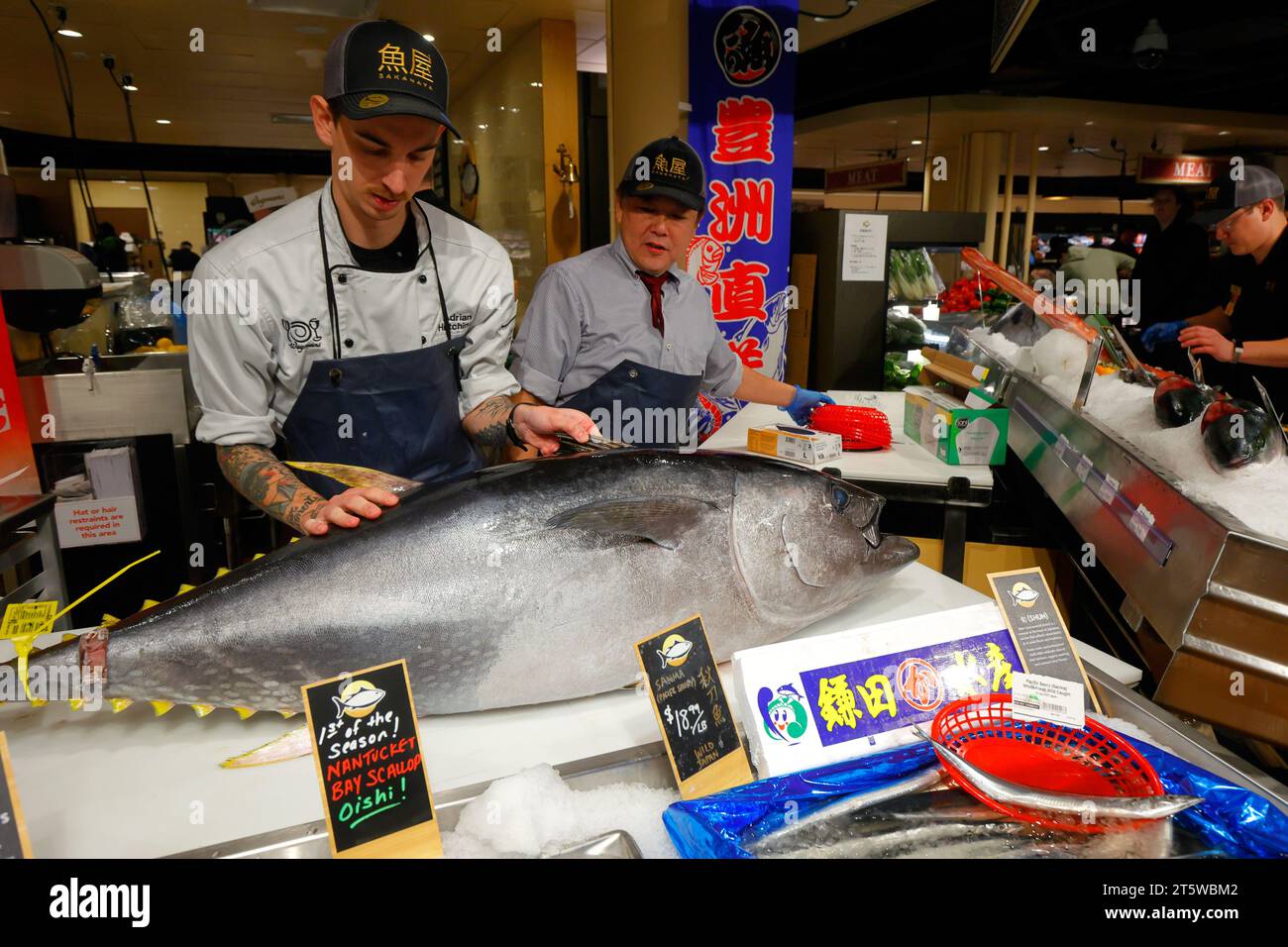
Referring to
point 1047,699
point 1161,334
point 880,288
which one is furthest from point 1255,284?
point 1047,699

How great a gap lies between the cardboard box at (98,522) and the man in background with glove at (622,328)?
158 cm

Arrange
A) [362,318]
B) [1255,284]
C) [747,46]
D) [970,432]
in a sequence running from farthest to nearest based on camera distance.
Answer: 1. [747,46]
2. [1255,284]
3. [970,432]
4. [362,318]

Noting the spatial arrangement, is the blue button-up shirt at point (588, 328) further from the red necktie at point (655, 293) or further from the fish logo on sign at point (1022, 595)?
the fish logo on sign at point (1022, 595)

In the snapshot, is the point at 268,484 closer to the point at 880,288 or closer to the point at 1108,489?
the point at 1108,489

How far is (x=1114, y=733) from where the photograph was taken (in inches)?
46.3

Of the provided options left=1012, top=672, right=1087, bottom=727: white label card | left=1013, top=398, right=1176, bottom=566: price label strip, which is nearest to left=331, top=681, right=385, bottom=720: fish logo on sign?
left=1012, top=672, right=1087, bottom=727: white label card

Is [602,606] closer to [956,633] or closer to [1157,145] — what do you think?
[956,633]

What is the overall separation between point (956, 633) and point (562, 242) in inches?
270

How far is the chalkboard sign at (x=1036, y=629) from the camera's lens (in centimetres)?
134

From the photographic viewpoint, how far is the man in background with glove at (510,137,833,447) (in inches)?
115

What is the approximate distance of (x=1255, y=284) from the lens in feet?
14.0

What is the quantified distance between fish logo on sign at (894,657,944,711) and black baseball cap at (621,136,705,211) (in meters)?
1.98

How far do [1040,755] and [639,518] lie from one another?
0.70 meters

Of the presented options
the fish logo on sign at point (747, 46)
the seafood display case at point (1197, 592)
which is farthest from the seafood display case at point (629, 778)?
the fish logo on sign at point (747, 46)
